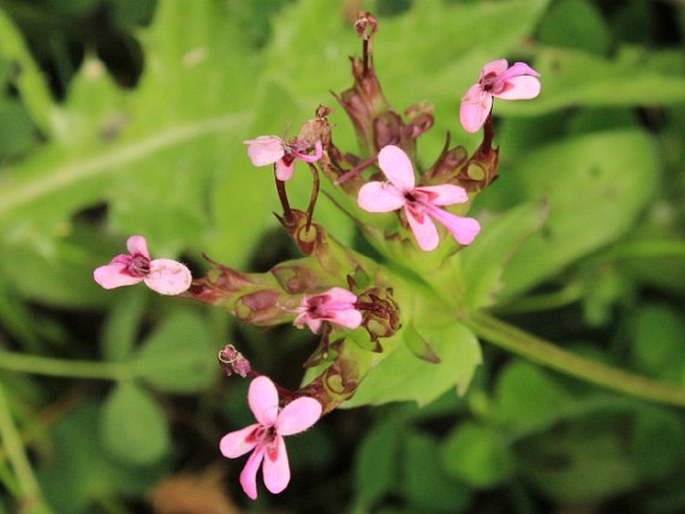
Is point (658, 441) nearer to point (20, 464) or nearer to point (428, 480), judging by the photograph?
point (428, 480)

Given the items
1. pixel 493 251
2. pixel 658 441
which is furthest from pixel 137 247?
pixel 658 441

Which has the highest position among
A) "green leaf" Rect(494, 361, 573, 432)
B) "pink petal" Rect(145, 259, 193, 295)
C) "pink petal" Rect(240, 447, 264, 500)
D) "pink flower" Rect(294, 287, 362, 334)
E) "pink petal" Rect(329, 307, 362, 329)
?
"green leaf" Rect(494, 361, 573, 432)

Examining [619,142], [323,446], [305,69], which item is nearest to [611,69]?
[619,142]

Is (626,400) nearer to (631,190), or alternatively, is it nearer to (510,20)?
(631,190)

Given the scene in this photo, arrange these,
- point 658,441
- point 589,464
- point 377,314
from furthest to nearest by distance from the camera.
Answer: point 589,464 < point 658,441 < point 377,314

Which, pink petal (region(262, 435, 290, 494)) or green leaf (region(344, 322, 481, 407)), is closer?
pink petal (region(262, 435, 290, 494))

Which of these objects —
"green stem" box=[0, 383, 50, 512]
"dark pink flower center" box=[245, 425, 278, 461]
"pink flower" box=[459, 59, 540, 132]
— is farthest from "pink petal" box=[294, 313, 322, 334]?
"green stem" box=[0, 383, 50, 512]

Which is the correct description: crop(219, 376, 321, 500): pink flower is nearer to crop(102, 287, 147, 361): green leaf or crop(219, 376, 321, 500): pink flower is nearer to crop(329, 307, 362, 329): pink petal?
crop(329, 307, 362, 329): pink petal
